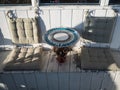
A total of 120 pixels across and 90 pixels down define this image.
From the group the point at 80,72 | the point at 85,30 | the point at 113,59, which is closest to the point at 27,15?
the point at 85,30

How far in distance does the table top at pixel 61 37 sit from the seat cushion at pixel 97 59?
36 centimetres

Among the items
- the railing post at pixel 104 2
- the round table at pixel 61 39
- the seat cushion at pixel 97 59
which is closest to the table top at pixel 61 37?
the round table at pixel 61 39

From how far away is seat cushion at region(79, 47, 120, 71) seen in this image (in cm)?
231

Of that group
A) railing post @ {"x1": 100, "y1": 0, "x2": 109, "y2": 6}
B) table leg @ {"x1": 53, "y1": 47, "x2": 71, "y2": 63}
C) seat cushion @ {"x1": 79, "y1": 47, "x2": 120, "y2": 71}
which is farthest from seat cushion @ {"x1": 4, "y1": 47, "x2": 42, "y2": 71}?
railing post @ {"x1": 100, "y1": 0, "x2": 109, "y2": 6}

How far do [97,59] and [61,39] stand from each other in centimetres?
60

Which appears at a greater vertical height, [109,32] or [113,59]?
[109,32]

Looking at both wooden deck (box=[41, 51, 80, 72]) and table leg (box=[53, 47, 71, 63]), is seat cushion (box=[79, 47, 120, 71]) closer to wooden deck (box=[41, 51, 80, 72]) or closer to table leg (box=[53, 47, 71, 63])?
wooden deck (box=[41, 51, 80, 72])

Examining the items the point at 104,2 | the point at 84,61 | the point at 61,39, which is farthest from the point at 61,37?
the point at 104,2

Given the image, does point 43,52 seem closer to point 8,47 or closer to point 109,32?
point 8,47

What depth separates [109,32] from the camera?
97.1 inches

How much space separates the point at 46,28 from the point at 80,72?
80 centimetres

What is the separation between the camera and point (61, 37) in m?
2.26

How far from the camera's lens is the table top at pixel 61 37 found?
2.13m

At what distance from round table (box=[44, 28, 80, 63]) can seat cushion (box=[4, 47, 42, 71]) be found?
321 mm
